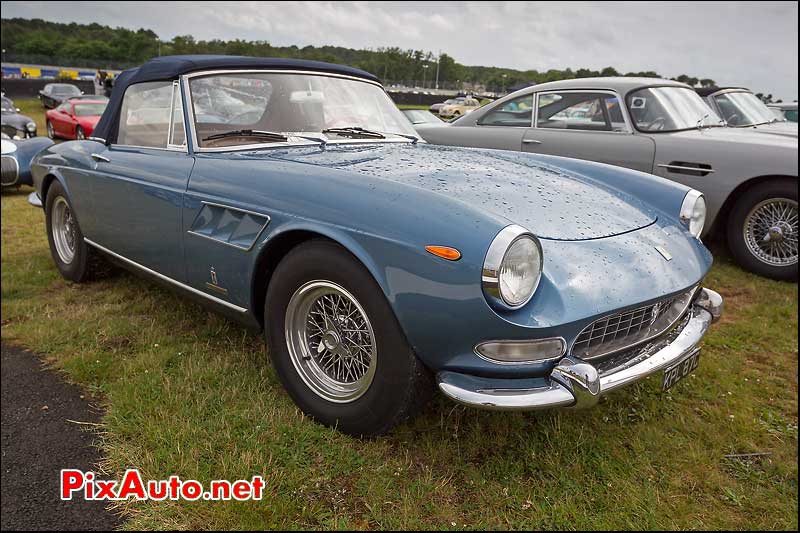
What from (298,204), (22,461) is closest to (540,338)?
(298,204)

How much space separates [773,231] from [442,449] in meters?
3.38

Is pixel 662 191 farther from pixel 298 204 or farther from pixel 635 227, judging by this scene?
pixel 298 204

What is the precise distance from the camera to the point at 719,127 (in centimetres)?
481

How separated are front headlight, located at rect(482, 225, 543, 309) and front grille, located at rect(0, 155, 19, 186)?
23.9 feet

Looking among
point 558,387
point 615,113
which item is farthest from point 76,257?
point 615,113

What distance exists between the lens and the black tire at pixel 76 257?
3.59 meters

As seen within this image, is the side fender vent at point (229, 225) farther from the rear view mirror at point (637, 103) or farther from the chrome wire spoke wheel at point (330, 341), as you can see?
the rear view mirror at point (637, 103)

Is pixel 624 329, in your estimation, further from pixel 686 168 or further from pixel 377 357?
pixel 686 168

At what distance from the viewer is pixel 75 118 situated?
41.9 feet

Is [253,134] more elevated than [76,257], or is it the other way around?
[253,134]

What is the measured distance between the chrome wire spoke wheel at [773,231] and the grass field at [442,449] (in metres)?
1.47

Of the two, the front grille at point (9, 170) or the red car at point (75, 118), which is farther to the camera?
the red car at point (75, 118)

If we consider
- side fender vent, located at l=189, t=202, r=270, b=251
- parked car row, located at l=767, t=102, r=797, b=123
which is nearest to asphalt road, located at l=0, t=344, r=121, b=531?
side fender vent, located at l=189, t=202, r=270, b=251

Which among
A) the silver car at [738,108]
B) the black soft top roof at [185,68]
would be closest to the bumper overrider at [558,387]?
the black soft top roof at [185,68]
